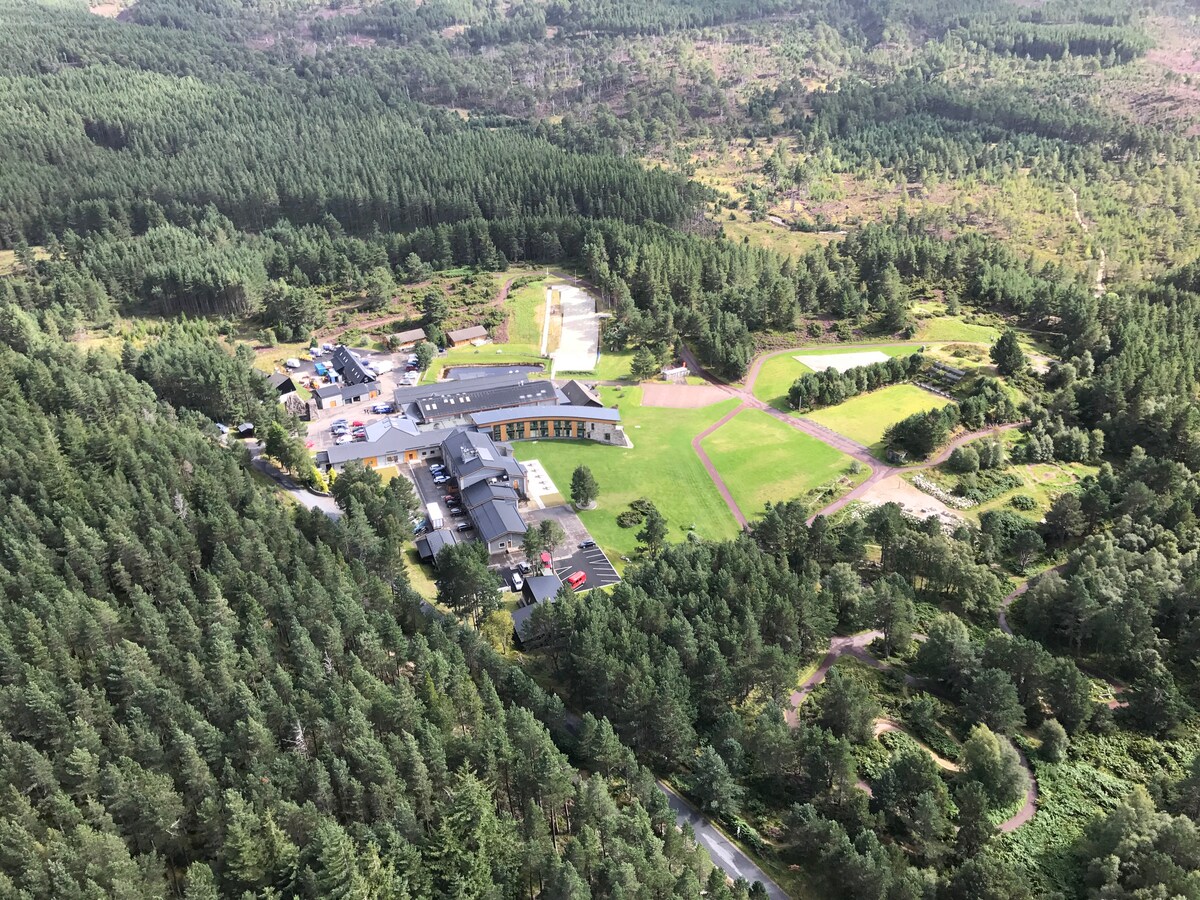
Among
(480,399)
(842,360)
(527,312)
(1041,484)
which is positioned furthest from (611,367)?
(1041,484)

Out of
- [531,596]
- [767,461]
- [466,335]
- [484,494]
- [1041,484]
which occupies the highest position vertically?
[466,335]

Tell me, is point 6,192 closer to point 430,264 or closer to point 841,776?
point 430,264

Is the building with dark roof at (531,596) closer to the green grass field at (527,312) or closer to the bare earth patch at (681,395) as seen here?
the bare earth patch at (681,395)

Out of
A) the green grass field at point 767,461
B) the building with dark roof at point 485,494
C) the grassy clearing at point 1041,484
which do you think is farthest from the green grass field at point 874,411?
the building with dark roof at point 485,494

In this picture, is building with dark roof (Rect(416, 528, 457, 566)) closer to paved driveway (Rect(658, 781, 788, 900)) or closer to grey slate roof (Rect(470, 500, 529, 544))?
grey slate roof (Rect(470, 500, 529, 544))

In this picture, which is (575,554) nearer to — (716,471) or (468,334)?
(716,471)
